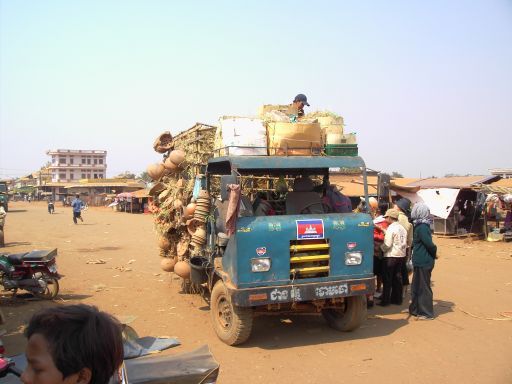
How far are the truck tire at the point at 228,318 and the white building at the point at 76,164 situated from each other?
357ft

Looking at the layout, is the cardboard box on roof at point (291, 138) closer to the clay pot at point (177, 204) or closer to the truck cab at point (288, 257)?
the truck cab at point (288, 257)

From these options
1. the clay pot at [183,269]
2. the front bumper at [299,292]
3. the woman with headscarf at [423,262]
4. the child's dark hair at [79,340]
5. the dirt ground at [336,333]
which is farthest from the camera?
the clay pot at [183,269]

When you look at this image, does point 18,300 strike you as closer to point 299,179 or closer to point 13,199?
point 299,179

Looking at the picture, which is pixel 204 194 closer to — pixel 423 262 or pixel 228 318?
pixel 228 318

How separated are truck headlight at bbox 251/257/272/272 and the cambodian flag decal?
1.83ft

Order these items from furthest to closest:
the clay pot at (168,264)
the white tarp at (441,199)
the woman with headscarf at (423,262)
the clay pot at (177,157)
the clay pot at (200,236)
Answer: the white tarp at (441,199), the clay pot at (168,264), the clay pot at (177,157), the clay pot at (200,236), the woman with headscarf at (423,262)

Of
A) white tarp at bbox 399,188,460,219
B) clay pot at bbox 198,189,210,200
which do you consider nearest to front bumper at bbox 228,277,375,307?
clay pot at bbox 198,189,210,200

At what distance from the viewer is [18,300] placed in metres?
8.84

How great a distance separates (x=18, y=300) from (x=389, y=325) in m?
7.22

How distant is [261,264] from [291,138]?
6.98ft

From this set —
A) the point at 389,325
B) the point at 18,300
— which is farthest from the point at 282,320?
the point at 18,300

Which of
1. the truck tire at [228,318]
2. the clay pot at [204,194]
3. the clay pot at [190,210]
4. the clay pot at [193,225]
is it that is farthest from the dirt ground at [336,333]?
the clay pot at [204,194]

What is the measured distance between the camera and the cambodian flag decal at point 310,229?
6109mm

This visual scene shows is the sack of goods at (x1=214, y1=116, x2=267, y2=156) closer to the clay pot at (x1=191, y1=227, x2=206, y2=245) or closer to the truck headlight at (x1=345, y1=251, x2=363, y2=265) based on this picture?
the clay pot at (x1=191, y1=227, x2=206, y2=245)
